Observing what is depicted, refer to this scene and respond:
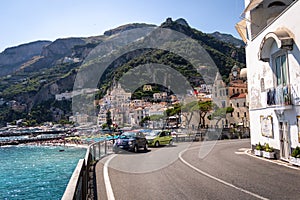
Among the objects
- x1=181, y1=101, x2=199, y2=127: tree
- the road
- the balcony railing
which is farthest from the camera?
x1=181, y1=101, x2=199, y2=127: tree

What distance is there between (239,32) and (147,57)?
60.1 meters

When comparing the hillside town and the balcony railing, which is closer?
the balcony railing

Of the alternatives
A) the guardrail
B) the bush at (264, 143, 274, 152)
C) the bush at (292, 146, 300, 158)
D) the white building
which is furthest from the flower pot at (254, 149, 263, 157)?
the guardrail

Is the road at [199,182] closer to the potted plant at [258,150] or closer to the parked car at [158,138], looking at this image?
the potted plant at [258,150]

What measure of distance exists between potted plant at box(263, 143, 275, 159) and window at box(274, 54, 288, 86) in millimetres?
3486

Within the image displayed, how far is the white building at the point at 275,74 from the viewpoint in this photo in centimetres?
1265

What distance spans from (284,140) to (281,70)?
3.38m

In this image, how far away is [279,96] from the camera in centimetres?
1378

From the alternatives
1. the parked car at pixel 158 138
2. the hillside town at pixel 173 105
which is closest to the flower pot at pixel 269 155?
the parked car at pixel 158 138

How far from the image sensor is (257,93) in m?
17.2

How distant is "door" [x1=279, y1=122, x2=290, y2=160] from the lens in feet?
45.2

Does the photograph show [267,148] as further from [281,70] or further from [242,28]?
[242,28]

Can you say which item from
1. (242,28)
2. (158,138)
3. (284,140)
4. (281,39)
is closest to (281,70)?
(281,39)

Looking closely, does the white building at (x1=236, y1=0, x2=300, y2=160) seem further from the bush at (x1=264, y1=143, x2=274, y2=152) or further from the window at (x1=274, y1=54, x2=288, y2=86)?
the bush at (x1=264, y1=143, x2=274, y2=152)
